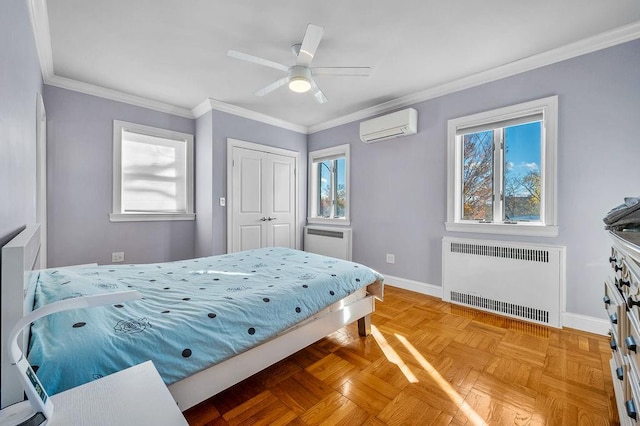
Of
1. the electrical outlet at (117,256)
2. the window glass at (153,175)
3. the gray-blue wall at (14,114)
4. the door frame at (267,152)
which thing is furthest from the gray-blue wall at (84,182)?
the gray-blue wall at (14,114)

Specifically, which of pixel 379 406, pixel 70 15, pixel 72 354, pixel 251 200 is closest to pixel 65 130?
pixel 70 15

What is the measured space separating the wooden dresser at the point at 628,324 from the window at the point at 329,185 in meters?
3.01

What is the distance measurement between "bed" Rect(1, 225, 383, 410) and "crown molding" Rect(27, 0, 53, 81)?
1.55 m

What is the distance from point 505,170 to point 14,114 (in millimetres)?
3652

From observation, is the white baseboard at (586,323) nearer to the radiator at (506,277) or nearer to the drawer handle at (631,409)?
the radiator at (506,277)

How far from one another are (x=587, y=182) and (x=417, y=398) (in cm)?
225

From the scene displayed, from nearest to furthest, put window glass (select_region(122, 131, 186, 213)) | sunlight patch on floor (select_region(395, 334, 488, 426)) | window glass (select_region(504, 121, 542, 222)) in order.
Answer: sunlight patch on floor (select_region(395, 334, 488, 426)) → window glass (select_region(504, 121, 542, 222)) → window glass (select_region(122, 131, 186, 213))

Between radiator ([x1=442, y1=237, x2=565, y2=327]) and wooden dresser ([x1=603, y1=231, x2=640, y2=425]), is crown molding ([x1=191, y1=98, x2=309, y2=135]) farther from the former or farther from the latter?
wooden dresser ([x1=603, y1=231, x2=640, y2=425])

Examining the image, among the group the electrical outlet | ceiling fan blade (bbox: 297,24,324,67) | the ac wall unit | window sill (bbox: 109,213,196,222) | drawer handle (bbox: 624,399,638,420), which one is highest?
ceiling fan blade (bbox: 297,24,324,67)

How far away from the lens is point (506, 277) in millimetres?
2592

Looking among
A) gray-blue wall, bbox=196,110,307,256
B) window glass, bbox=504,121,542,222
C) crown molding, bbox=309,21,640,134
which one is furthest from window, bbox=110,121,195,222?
window glass, bbox=504,121,542,222

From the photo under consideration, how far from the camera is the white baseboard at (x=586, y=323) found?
221 cm

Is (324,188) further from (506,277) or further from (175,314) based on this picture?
(175,314)

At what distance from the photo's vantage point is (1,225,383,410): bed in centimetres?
89
